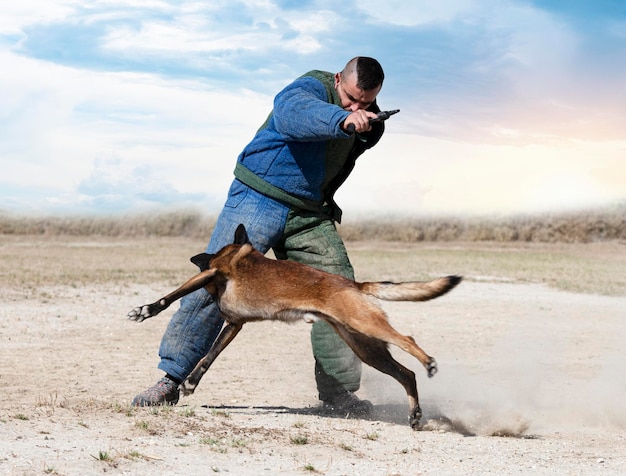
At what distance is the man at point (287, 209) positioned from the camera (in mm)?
6926

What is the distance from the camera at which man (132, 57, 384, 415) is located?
693cm

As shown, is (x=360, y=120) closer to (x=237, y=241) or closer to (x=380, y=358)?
(x=237, y=241)

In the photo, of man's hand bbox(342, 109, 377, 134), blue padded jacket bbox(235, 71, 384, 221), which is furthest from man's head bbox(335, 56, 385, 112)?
man's hand bbox(342, 109, 377, 134)

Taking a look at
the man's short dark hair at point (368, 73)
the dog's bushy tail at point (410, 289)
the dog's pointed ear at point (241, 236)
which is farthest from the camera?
the dog's pointed ear at point (241, 236)

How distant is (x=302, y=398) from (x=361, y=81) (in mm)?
3503

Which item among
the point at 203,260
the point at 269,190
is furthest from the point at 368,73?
the point at 203,260

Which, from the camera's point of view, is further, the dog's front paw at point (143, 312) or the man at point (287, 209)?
the man at point (287, 209)

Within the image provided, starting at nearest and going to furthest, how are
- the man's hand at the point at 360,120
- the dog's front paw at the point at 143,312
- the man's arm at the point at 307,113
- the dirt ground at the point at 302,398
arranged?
1. the dirt ground at the point at 302,398
2. the man's hand at the point at 360,120
3. the dog's front paw at the point at 143,312
4. the man's arm at the point at 307,113

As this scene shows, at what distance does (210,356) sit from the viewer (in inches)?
266

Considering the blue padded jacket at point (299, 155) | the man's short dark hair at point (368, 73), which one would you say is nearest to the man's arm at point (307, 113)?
the blue padded jacket at point (299, 155)

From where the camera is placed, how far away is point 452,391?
9.16 metres

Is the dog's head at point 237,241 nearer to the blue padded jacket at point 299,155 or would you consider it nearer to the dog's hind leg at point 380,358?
the blue padded jacket at point 299,155

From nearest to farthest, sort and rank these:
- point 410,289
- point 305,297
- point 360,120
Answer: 1. point 360,120
2. point 305,297
3. point 410,289

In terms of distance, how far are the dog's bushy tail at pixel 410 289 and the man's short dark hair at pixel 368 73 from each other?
4.56 feet
